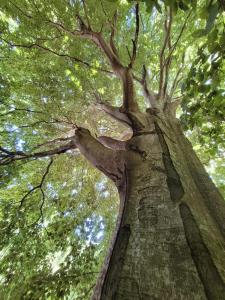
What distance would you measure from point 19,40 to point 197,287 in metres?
5.77

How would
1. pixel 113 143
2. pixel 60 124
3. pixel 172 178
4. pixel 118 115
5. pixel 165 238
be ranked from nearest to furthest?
pixel 165 238, pixel 172 178, pixel 113 143, pixel 118 115, pixel 60 124

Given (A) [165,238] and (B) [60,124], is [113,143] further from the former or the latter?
(B) [60,124]

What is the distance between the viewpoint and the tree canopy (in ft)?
12.2

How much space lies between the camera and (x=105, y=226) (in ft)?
19.7

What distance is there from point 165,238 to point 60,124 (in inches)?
175

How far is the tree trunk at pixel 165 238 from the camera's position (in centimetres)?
103

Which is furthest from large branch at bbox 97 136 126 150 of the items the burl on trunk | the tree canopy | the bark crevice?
the bark crevice

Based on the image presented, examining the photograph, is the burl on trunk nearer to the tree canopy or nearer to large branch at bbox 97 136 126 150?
large branch at bbox 97 136 126 150

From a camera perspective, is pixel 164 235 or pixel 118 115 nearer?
pixel 164 235

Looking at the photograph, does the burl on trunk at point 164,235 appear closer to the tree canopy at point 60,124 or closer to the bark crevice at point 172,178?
the bark crevice at point 172,178

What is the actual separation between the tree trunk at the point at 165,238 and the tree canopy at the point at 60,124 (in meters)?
1.46

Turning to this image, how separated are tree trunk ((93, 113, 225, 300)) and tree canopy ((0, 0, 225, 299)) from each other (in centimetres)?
146

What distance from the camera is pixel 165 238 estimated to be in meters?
1.27

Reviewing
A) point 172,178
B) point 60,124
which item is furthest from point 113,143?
point 60,124
